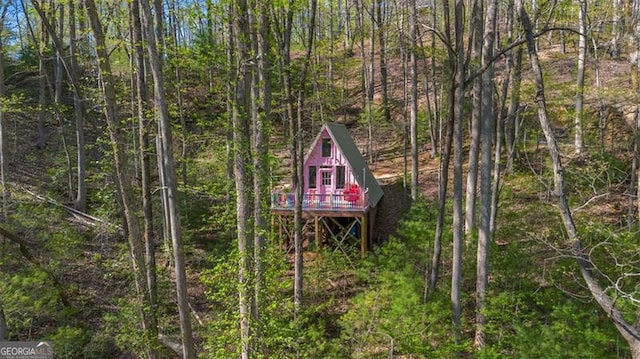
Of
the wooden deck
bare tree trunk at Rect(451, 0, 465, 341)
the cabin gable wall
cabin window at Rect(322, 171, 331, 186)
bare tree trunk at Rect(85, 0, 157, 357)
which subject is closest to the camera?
bare tree trunk at Rect(85, 0, 157, 357)

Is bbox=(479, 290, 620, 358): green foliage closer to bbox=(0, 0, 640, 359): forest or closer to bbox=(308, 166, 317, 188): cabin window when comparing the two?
bbox=(0, 0, 640, 359): forest

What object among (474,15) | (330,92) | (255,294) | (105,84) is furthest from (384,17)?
(255,294)

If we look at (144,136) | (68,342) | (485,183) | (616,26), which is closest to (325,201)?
(485,183)

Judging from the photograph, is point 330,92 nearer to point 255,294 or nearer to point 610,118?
point 610,118

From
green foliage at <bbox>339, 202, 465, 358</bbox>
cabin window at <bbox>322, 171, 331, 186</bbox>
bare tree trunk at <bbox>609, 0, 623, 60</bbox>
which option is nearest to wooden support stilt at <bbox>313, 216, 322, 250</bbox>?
cabin window at <bbox>322, 171, 331, 186</bbox>

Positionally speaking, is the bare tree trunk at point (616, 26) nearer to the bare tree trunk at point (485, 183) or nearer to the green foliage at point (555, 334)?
the bare tree trunk at point (485, 183)

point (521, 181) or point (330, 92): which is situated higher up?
point (330, 92)

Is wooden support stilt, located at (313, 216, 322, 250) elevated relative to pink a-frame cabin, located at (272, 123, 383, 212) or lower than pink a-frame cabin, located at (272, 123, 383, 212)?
lower
